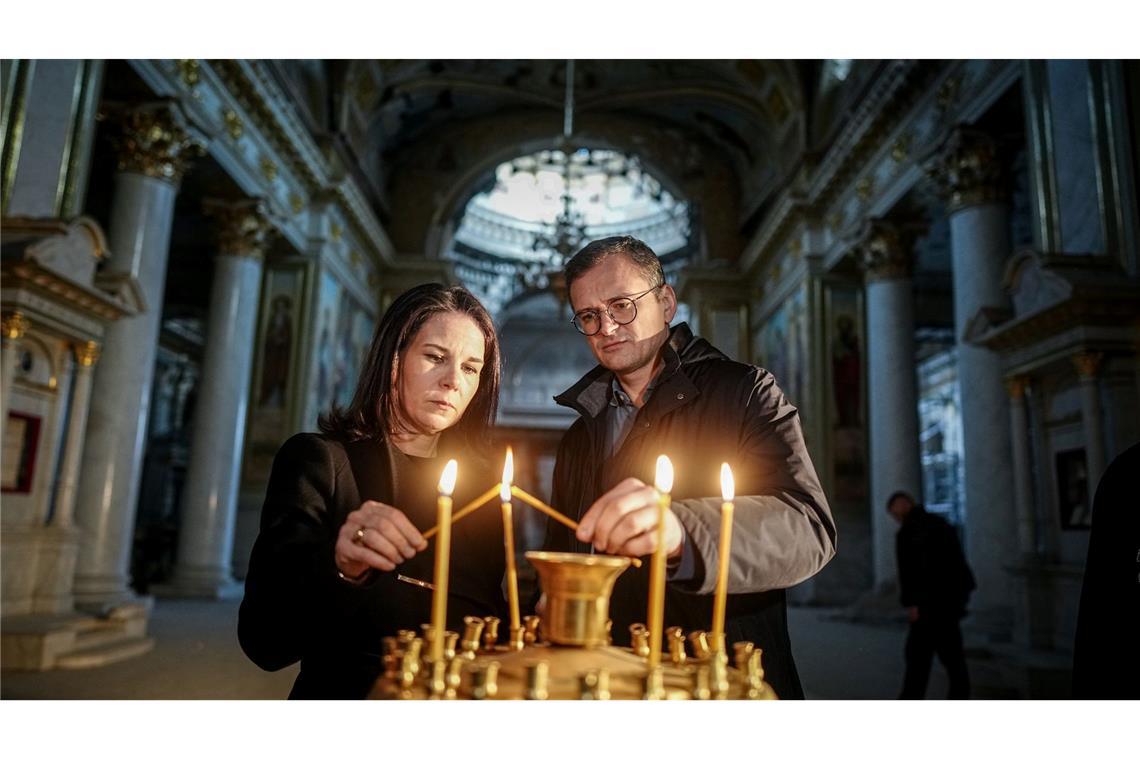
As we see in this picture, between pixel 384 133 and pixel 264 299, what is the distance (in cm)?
365

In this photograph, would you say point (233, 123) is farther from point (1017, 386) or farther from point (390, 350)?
point (390, 350)

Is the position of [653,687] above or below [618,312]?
below

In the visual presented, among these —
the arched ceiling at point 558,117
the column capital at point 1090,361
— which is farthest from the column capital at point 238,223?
the column capital at point 1090,361

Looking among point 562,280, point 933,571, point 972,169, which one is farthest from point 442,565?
point 972,169

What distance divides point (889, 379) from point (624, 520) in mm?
8638

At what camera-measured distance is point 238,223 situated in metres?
8.81

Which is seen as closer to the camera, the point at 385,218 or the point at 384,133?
the point at 385,218

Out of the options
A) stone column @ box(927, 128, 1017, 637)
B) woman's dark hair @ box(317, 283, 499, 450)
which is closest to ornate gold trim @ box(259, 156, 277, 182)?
stone column @ box(927, 128, 1017, 637)

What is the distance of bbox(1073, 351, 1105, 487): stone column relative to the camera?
4.68 metres

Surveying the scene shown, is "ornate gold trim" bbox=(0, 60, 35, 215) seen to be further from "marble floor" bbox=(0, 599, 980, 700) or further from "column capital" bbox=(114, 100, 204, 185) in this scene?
"marble floor" bbox=(0, 599, 980, 700)

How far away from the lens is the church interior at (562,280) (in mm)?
4723
